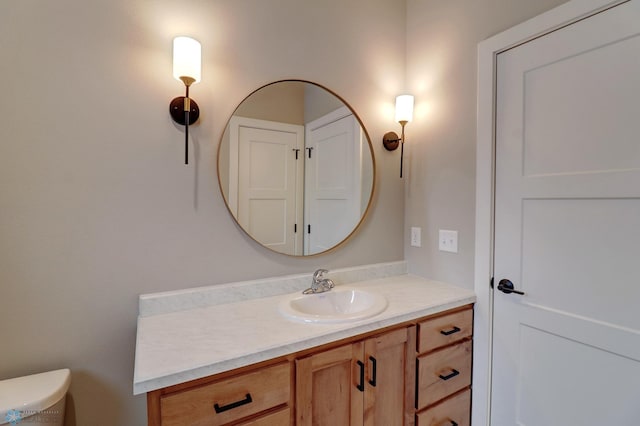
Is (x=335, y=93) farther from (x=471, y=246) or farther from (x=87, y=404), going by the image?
(x=87, y=404)

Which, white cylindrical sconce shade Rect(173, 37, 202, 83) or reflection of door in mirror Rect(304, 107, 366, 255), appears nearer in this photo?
white cylindrical sconce shade Rect(173, 37, 202, 83)

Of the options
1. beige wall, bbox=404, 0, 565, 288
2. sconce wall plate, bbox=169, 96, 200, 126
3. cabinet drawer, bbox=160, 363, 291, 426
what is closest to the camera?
cabinet drawer, bbox=160, 363, 291, 426

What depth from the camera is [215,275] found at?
1.41 meters

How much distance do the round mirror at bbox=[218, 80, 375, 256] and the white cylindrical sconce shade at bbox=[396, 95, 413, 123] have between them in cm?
24

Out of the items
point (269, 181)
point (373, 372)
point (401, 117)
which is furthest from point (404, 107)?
point (373, 372)

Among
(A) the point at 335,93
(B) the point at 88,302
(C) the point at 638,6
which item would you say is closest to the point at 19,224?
(B) the point at 88,302

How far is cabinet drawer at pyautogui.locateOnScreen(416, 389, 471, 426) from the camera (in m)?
1.39

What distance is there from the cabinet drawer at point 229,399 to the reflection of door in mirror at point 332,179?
2.33 ft

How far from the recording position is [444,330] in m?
1.45

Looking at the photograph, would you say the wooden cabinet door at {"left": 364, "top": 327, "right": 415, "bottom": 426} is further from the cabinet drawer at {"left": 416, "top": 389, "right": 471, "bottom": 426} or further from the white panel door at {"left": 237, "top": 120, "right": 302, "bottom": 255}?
the white panel door at {"left": 237, "top": 120, "right": 302, "bottom": 255}

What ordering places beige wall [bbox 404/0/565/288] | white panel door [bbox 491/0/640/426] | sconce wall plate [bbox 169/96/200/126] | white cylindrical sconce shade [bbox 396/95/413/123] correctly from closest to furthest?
white panel door [bbox 491/0/640/426], sconce wall plate [bbox 169/96/200/126], beige wall [bbox 404/0/565/288], white cylindrical sconce shade [bbox 396/95/413/123]

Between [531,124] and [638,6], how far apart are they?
0.47 m

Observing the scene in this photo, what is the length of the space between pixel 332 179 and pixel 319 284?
1.84 ft

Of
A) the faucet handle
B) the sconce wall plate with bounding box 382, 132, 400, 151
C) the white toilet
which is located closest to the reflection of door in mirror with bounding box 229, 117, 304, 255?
the faucet handle
